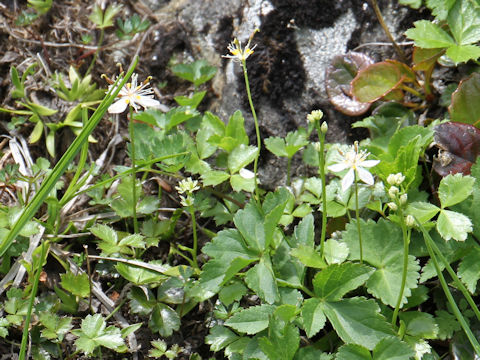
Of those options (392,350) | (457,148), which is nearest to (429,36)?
(457,148)

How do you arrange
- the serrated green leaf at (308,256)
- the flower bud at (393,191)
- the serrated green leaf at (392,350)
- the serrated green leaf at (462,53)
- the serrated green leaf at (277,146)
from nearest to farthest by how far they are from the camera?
the flower bud at (393,191) < the serrated green leaf at (392,350) < the serrated green leaf at (308,256) < the serrated green leaf at (462,53) < the serrated green leaf at (277,146)

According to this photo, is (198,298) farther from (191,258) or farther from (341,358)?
(341,358)

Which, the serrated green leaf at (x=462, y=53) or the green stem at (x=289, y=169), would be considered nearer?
the serrated green leaf at (x=462, y=53)

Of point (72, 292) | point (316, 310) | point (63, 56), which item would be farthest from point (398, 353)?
point (63, 56)

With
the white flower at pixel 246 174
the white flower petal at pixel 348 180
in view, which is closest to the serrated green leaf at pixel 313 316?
the white flower petal at pixel 348 180

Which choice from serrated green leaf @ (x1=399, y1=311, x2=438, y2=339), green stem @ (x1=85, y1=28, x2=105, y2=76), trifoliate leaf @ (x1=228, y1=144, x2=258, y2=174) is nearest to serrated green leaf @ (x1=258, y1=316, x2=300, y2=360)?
serrated green leaf @ (x1=399, y1=311, x2=438, y2=339)

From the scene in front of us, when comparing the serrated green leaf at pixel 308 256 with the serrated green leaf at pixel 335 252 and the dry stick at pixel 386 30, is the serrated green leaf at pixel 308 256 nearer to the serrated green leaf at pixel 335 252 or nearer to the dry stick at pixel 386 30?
the serrated green leaf at pixel 335 252

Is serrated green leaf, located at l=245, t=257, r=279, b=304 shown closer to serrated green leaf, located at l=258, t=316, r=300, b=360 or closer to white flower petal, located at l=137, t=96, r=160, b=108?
serrated green leaf, located at l=258, t=316, r=300, b=360
